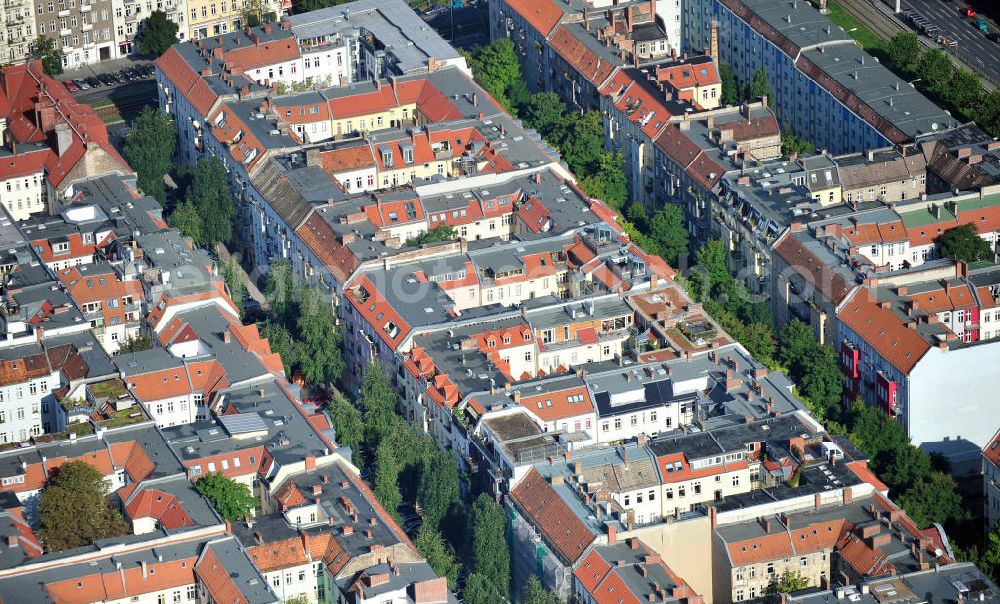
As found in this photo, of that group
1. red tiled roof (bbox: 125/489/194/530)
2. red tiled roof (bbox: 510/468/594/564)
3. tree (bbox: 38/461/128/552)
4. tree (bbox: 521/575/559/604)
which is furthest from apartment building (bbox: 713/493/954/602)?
tree (bbox: 38/461/128/552)

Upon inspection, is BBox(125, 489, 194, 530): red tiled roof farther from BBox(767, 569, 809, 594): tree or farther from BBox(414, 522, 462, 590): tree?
BBox(767, 569, 809, 594): tree

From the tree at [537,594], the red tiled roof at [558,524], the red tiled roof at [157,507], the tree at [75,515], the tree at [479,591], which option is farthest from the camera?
the red tiled roof at [157,507]

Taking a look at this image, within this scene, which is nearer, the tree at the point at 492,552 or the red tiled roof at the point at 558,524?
the red tiled roof at the point at 558,524

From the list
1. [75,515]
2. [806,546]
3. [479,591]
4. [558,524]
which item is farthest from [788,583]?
[75,515]

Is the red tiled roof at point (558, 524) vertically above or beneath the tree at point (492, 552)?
above

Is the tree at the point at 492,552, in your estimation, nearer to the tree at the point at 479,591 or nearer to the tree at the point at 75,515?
the tree at the point at 479,591

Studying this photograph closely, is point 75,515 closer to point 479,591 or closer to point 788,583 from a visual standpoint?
point 479,591

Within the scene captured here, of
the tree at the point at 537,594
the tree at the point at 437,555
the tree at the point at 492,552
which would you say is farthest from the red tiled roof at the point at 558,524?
the tree at the point at 437,555

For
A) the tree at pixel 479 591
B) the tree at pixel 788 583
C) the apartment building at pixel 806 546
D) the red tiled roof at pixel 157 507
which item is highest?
the red tiled roof at pixel 157 507
